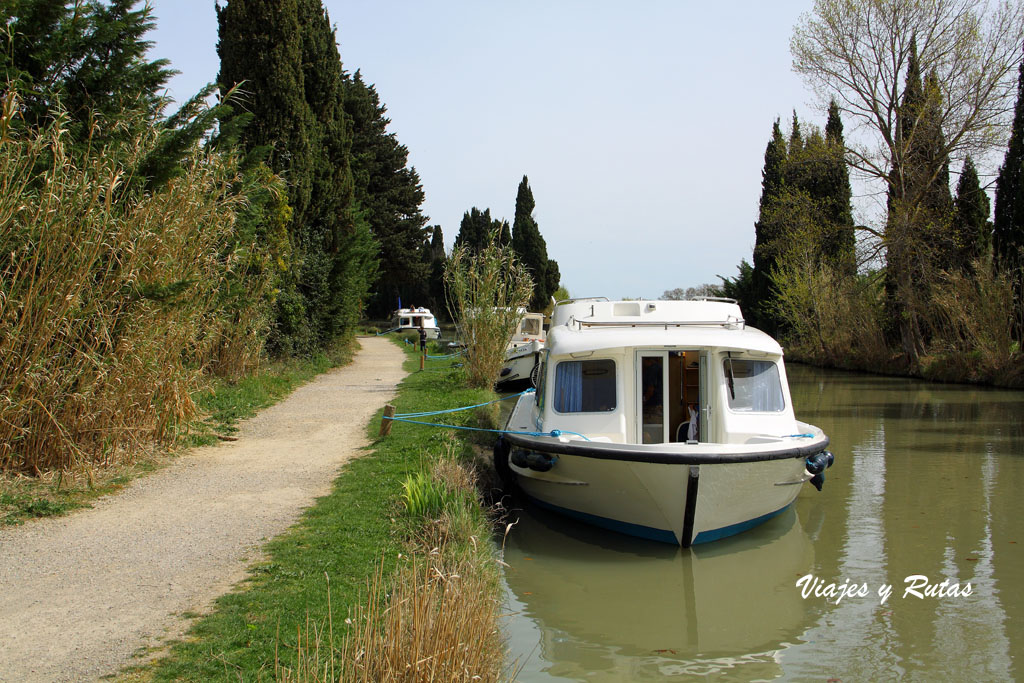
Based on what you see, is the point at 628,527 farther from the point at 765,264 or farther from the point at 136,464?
the point at 765,264

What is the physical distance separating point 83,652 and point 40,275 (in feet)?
15.9

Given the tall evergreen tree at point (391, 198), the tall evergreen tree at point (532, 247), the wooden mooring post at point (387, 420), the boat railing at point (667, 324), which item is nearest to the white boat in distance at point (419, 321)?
the tall evergreen tree at point (391, 198)

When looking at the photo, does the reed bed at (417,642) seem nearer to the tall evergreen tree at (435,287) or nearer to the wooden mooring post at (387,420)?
the wooden mooring post at (387,420)

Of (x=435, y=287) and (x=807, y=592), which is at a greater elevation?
(x=435, y=287)

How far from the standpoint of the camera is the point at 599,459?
9.31 m

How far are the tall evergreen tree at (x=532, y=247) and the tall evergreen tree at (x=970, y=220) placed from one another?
83.0ft

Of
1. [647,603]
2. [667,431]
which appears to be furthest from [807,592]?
[667,431]

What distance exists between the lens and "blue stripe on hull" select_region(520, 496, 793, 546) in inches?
373

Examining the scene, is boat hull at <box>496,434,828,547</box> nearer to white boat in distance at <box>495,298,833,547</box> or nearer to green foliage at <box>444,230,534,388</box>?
white boat in distance at <box>495,298,833,547</box>

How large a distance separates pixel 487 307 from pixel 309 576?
1356 cm

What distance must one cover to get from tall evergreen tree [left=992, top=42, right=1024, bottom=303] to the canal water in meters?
16.6

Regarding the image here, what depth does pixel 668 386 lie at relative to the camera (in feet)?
34.4

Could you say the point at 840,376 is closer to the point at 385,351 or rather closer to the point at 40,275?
the point at 385,351

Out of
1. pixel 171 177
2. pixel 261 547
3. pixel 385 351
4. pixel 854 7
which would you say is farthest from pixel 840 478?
pixel 385 351
